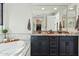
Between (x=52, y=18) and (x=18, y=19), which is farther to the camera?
(x=52, y=18)

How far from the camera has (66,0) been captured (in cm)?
55

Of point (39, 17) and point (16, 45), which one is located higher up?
point (39, 17)

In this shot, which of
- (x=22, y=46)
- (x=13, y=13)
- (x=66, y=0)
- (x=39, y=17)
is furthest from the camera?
(x=39, y=17)

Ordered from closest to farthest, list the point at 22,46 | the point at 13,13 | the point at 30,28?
the point at 22,46 < the point at 13,13 < the point at 30,28

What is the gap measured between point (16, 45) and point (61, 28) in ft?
2.23

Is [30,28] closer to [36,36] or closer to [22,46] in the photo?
[36,36]

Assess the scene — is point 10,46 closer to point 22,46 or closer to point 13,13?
point 22,46

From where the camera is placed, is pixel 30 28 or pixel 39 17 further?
pixel 39 17

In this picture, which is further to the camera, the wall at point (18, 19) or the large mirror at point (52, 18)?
the large mirror at point (52, 18)

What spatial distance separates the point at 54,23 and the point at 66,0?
0.85 metres

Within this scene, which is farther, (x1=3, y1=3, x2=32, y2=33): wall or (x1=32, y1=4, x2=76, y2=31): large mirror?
(x1=32, y1=4, x2=76, y2=31): large mirror

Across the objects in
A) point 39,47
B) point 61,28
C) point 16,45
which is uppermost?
point 61,28

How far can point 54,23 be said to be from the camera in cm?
139

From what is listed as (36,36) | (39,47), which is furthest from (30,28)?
(39,47)
